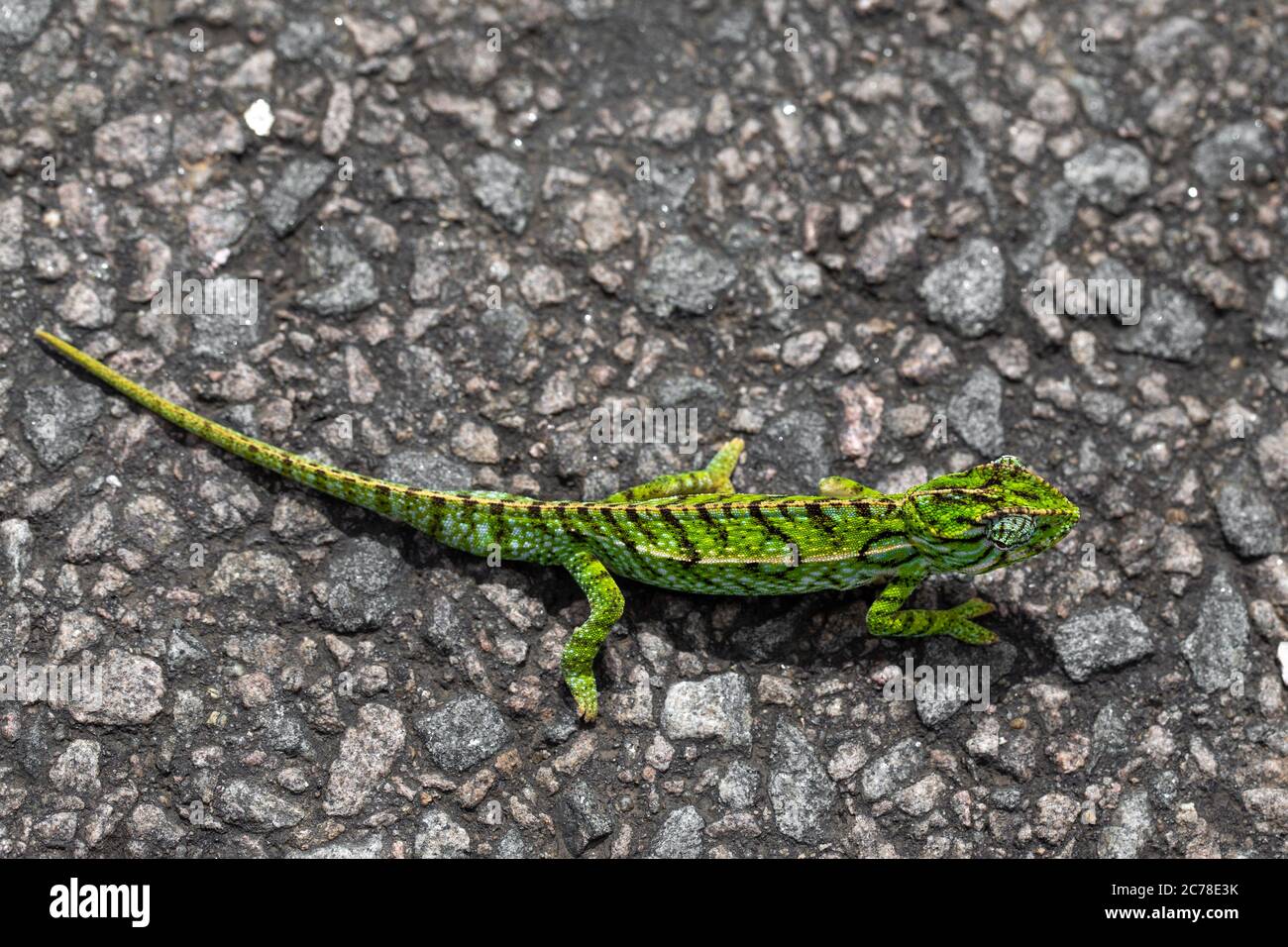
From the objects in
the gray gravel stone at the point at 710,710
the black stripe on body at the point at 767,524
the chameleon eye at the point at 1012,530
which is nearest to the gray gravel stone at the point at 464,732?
the gray gravel stone at the point at 710,710

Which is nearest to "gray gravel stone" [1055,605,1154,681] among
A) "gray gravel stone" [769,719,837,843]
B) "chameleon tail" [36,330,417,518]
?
"gray gravel stone" [769,719,837,843]

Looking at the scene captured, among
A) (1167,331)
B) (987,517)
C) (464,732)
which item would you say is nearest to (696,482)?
(987,517)

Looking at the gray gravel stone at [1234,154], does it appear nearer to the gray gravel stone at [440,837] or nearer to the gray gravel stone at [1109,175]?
the gray gravel stone at [1109,175]

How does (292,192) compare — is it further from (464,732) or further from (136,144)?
(464,732)

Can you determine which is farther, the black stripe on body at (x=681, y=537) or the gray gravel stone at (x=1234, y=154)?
the gray gravel stone at (x=1234, y=154)

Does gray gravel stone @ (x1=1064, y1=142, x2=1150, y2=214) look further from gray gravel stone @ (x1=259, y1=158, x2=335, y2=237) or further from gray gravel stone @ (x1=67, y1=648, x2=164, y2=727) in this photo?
gray gravel stone @ (x1=67, y1=648, x2=164, y2=727)
